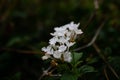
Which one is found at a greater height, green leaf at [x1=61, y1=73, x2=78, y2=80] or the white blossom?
the white blossom

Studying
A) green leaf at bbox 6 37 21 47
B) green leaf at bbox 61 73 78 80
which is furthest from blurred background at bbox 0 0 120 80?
green leaf at bbox 61 73 78 80

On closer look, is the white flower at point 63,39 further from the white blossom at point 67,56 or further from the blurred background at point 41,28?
the blurred background at point 41,28

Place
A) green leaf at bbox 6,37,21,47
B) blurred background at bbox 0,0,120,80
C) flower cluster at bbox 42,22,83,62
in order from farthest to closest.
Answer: green leaf at bbox 6,37,21,47 < blurred background at bbox 0,0,120,80 < flower cluster at bbox 42,22,83,62

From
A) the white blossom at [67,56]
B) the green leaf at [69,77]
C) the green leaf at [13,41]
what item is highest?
the green leaf at [13,41]

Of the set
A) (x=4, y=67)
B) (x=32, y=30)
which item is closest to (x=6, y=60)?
(x=4, y=67)

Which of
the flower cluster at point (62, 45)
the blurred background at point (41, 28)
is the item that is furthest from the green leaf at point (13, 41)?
the flower cluster at point (62, 45)

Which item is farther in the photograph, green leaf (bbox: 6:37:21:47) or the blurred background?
green leaf (bbox: 6:37:21:47)

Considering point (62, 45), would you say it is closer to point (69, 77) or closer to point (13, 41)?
point (69, 77)

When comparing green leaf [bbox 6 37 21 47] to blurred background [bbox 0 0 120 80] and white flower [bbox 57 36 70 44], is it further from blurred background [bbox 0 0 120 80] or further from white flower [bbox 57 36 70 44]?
white flower [bbox 57 36 70 44]
